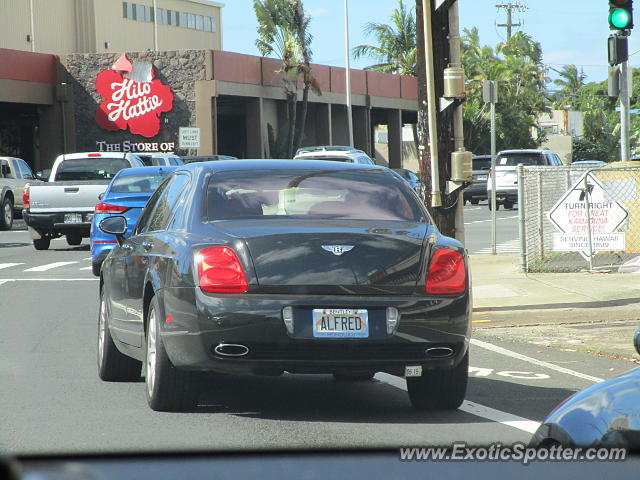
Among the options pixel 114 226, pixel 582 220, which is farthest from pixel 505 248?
pixel 114 226

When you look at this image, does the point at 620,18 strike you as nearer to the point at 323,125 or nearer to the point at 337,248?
the point at 337,248

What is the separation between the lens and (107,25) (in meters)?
70.1

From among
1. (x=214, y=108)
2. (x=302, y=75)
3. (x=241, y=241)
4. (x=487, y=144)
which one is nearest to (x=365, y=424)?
(x=241, y=241)

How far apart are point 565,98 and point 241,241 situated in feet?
412

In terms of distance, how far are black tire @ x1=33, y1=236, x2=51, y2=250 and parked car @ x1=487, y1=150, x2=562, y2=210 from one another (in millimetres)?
16613

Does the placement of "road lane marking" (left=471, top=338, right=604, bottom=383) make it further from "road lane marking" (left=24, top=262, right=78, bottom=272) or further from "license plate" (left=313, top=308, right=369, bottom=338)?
"road lane marking" (left=24, top=262, right=78, bottom=272)

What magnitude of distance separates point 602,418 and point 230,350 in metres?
3.21

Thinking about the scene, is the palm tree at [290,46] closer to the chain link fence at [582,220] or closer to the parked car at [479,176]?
the parked car at [479,176]

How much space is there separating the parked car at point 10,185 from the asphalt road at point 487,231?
483 inches

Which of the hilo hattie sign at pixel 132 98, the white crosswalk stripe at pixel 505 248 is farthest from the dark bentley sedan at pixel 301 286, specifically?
the hilo hattie sign at pixel 132 98

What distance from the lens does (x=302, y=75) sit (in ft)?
176

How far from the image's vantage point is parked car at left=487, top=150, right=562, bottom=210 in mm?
37031

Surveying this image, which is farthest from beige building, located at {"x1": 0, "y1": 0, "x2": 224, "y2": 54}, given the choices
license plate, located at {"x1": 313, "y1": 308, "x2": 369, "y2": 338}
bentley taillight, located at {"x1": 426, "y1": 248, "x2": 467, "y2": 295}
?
license plate, located at {"x1": 313, "y1": 308, "x2": 369, "y2": 338}

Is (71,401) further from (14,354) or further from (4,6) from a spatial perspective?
(4,6)
